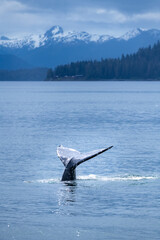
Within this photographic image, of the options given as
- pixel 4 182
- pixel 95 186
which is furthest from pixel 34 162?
pixel 95 186

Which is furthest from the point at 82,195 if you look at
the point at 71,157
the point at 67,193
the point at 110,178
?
the point at 110,178

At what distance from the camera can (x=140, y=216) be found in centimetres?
2412

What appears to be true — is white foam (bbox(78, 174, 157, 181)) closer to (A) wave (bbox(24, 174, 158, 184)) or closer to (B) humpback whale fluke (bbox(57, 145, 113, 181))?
(A) wave (bbox(24, 174, 158, 184))

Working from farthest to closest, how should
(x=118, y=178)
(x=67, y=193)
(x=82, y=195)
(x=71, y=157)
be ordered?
1. (x=118, y=178)
2. (x=67, y=193)
3. (x=82, y=195)
4. (x=71, y=157)

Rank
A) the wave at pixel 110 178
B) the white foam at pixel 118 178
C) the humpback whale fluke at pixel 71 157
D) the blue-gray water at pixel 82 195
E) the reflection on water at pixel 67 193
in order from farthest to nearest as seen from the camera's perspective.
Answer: the white foam at pixel 118 178, the wave at pixel 110 178, the reflection on water at pixel 67 193, the humpback whale fluke at pixel 71 157, the blue-gray water at pixel 82 195

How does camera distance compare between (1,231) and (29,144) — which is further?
(29,144)

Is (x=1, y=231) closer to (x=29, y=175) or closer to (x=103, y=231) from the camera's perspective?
(x=103, y=231)

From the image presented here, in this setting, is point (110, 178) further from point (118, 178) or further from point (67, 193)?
point (67, 193)

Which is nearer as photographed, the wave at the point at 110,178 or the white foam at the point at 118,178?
the wave at the point at 110,178

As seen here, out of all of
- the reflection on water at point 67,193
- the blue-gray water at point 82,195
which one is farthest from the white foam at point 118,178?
the reflection on water at point 67,193

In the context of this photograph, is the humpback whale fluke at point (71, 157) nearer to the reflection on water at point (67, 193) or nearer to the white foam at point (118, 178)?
the reflection on water at point (67, 193)

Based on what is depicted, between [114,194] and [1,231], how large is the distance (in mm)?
7432

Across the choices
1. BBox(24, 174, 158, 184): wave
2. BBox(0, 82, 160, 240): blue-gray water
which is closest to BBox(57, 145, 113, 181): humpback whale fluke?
BBox(0, 82, 160, 240): blue-gray water

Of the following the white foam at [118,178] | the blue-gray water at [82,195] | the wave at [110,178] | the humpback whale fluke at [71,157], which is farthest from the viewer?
the white foam at [118,178]
